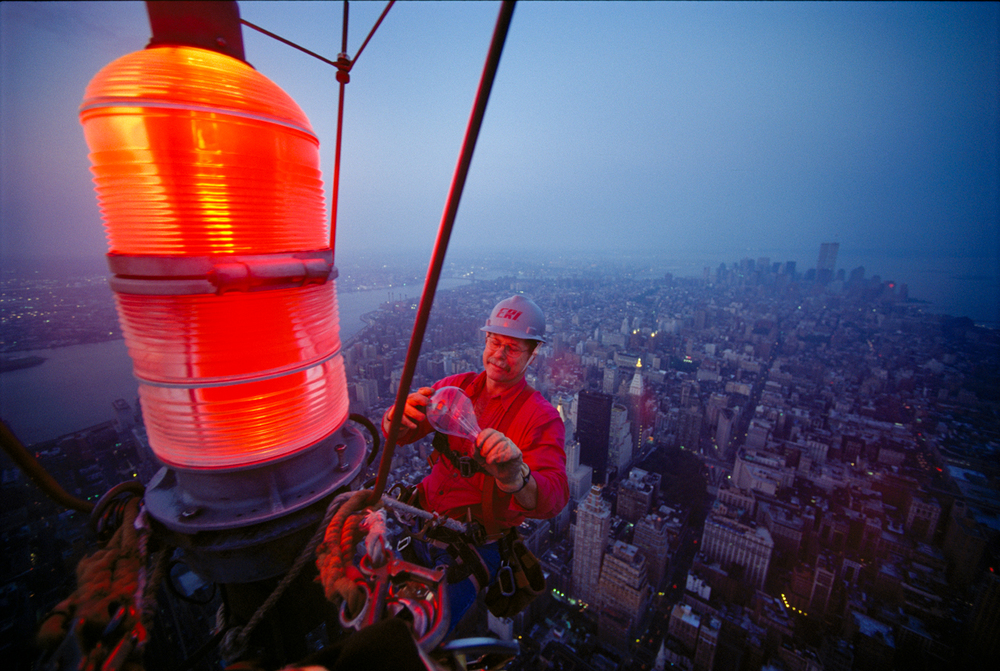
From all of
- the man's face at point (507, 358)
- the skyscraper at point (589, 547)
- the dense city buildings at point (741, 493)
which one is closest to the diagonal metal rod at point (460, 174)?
the man's face at point (507, 358)

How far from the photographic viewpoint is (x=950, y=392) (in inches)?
920

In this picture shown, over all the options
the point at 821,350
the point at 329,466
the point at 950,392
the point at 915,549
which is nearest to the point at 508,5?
the point at 329,466

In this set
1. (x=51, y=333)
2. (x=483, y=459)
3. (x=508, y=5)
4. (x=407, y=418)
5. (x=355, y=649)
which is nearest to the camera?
(x=508, y=5)

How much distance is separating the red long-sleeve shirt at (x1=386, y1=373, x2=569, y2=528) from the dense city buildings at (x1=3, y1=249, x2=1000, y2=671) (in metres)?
7.00

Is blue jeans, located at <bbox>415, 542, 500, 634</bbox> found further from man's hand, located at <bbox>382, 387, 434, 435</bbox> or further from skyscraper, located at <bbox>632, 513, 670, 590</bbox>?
skyscraper, located at <bbox>632, 513, 670, 590</bbox>

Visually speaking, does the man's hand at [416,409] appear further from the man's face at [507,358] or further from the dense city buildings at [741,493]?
the dense city buildings at [741,493]

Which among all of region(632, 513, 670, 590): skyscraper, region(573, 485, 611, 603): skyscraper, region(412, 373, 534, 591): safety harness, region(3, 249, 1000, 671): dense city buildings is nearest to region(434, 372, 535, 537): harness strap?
region(412, 373, 534, 591): safety harness

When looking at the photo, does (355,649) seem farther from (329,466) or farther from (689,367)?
(689,367)

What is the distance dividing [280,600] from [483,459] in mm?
861

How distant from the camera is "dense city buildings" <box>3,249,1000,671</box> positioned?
10.9m

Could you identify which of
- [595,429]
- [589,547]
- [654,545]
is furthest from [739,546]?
[595,429]

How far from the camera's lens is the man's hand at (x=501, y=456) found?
1558 mm

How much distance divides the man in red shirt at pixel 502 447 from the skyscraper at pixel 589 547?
42.7ft

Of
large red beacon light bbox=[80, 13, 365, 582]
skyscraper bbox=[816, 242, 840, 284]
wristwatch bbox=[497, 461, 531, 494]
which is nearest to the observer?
large red beacon light bbox=[80, 13, 365, 582]
